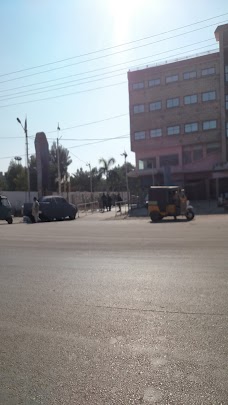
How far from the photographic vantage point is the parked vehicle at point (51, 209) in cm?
2872

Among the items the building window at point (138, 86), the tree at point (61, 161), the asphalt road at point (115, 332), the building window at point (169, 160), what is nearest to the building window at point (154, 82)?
the building window at point (138, 86)

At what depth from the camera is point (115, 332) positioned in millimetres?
4914

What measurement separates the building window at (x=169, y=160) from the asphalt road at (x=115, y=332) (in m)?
44.1

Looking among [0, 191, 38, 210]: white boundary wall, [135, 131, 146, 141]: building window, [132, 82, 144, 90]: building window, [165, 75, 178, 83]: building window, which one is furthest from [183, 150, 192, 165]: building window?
[0, 191, 38, 210]: white boundary wall

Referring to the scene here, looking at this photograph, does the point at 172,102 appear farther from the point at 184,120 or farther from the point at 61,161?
the point at 61,161

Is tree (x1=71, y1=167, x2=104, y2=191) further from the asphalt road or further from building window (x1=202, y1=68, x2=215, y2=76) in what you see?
the asphalt road

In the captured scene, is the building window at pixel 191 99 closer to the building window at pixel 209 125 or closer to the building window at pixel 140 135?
the building window at pixel 209 125

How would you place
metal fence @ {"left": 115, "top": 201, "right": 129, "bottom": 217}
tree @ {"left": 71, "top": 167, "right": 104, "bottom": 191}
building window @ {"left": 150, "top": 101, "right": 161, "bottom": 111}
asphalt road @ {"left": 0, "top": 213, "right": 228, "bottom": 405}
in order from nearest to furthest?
1. asphalt road @ {"left": 0, "top": 213, "right": 228, "bottom": 405}
2. metal fence @ {"left": 115, "top": 201, "right": 129, "bottom": 217}
3. building window @ {"left": 150, "top": 101, "right": 161, "bottom": 111}
4. tree @ {"left": 71, "top": 167, "right": 104, "bottom": 191}

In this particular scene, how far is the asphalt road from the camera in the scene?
351 centimetres

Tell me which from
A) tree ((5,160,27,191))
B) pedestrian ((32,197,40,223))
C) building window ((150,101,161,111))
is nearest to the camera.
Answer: pedestrian ((32,197,40,223))

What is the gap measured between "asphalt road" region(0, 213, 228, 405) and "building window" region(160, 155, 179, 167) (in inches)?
1736

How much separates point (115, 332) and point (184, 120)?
49892 mm

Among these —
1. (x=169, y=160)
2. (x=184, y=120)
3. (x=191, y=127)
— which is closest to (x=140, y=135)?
(x=169, y=160)

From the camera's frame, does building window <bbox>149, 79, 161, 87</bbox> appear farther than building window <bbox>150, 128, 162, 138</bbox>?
No
